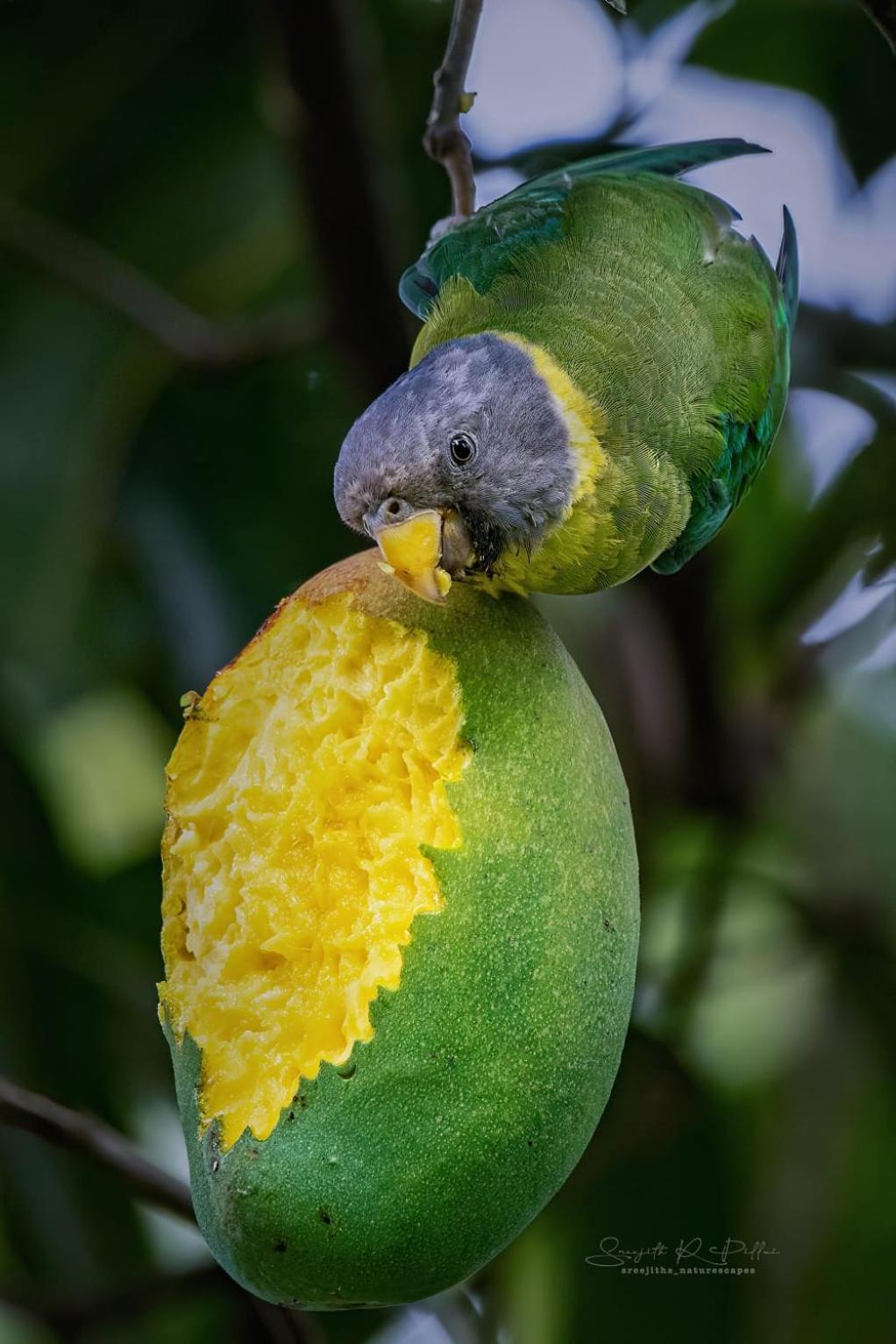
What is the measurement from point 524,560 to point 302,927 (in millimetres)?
449

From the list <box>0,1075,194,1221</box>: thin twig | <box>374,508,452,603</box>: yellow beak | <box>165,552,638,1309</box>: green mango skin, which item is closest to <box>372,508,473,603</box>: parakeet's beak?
<box>374,508,452,603</box>: yellow beak

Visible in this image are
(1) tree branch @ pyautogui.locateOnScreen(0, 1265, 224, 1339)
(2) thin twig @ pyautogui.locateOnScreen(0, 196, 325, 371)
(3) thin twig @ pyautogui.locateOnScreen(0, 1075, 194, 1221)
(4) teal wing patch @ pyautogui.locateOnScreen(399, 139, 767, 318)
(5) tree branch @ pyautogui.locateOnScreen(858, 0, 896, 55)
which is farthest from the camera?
(2) thin twig @ pyautogui.locateOnScreen(0, 196, 325, 371)

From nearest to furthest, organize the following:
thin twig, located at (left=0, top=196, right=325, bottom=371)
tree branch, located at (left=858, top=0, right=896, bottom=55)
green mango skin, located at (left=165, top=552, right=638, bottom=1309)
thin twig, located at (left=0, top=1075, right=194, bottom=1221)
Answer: green mango skin, located at (left=165, top=552, right=638, bottom=1309)
tree branch, located at (left=858, top=0, right=896, bottom=55)
thin twig, located at (left=0, top=1075, right=194, bottom=1221)
thin twig, located at (left=0, top=196, right=325, bottom=371)

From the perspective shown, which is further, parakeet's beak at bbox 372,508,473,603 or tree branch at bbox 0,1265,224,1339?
tree branch at bbox 0,1265,224,1339

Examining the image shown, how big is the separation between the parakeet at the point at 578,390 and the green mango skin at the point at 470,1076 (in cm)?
23

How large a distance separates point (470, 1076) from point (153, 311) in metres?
1.78

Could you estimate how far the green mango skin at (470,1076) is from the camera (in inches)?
49.7

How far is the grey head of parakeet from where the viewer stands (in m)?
1.46

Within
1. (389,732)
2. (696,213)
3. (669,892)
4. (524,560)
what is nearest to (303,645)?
(389,732)

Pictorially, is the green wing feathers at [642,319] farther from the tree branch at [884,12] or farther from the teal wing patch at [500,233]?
the tree branch at [884,12]

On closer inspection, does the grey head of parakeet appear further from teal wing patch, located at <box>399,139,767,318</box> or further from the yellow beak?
teal wing patch, located at <box>399,139,767,318</box>

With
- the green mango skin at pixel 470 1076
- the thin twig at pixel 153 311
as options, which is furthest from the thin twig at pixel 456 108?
the green mango skin at pixel 470 1076

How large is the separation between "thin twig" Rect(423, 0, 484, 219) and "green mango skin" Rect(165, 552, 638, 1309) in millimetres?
813

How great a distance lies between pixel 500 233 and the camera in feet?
5.68
